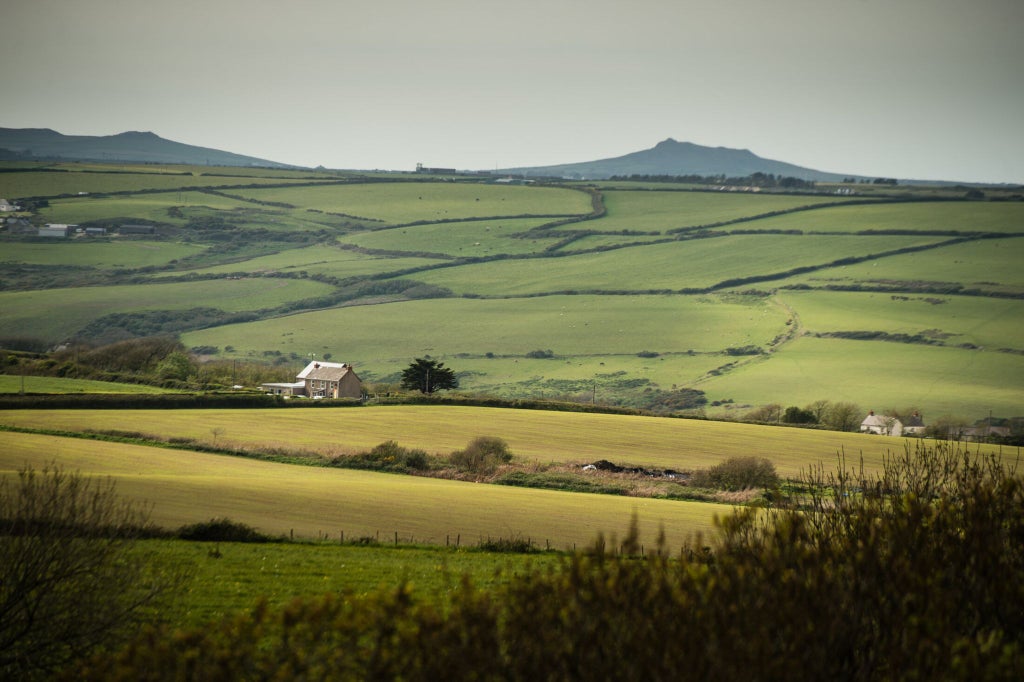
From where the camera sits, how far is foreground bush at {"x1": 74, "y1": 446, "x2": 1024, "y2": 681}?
33.1ft

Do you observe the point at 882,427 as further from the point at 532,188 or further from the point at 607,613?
the point at 532,188

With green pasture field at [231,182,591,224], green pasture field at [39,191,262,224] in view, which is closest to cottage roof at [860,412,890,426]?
green pasture field at [231,182,591,224]

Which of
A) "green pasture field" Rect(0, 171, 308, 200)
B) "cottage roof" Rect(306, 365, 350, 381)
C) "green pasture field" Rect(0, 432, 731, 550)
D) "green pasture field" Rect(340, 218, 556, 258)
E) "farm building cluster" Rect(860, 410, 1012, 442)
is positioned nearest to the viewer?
"green pasture field" Rect(0, 432, 731, 550)

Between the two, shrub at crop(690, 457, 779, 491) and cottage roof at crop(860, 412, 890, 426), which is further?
cottage roof at crop(860, 412, 890, 426)

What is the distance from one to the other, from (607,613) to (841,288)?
390ft

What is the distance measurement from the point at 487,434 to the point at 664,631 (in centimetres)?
5112

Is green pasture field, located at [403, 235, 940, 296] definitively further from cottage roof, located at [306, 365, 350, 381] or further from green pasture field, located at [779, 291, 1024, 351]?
cottage roof, located at [306, 365, 350, 381]

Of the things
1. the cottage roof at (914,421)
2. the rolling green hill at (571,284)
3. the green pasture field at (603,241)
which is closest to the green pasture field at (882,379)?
the rolling green hill at (571,284)

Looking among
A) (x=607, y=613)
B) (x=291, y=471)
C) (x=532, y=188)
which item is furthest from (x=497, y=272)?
(x=607, y=613)

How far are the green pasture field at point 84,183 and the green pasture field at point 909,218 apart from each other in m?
103

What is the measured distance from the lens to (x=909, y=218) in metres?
152

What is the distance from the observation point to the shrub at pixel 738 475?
4934 centimetres

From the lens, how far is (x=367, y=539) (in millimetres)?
31328

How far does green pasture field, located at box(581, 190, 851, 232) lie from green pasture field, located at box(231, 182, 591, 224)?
7.00m
